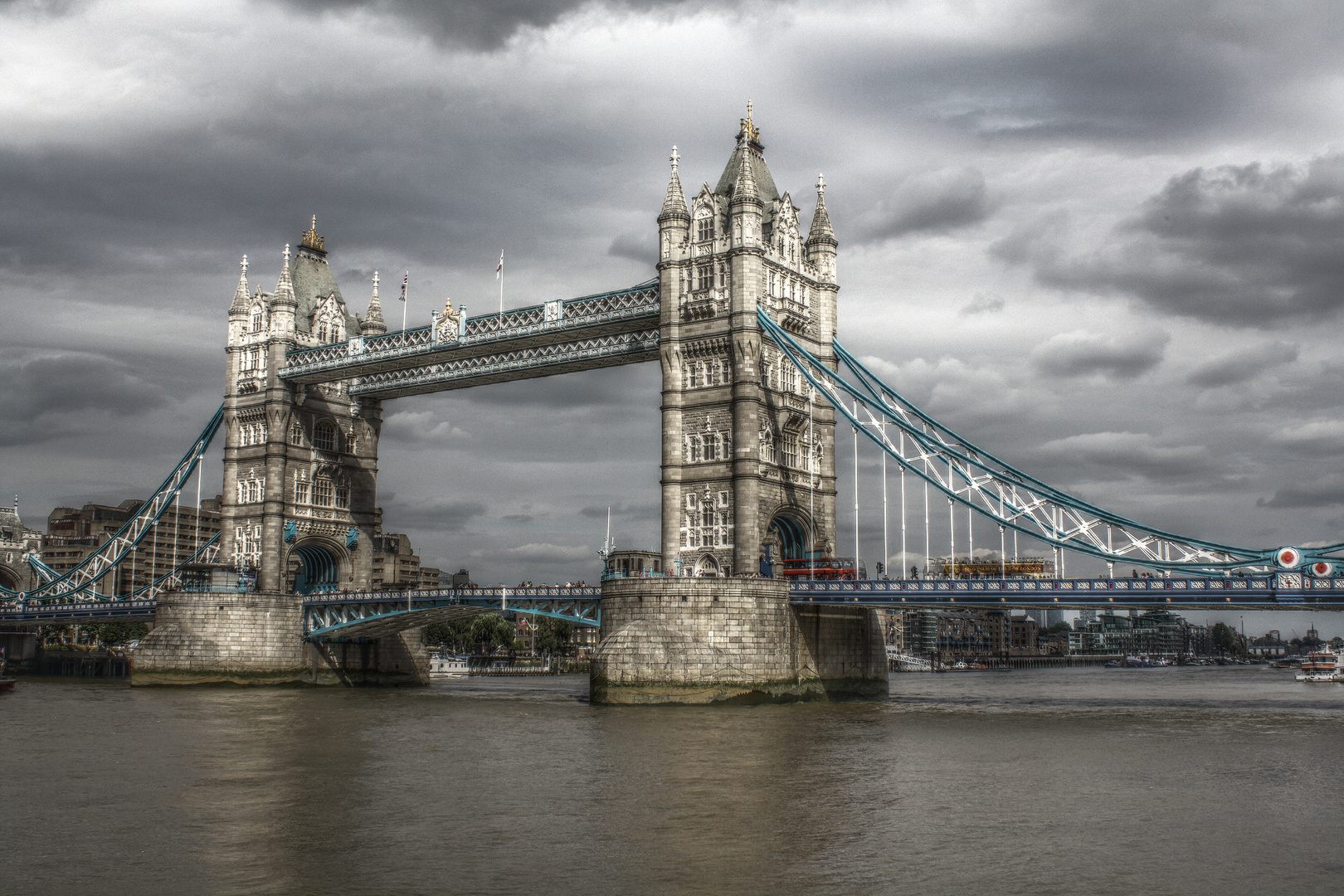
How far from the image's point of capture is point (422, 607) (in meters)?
76.9

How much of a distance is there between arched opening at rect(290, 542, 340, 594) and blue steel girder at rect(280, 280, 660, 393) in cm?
1301

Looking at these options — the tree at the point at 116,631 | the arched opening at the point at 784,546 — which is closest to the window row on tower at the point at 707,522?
the arched opening at the point at 784,546

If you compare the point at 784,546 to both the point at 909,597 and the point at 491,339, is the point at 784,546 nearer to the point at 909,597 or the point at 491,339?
the point at 909,597

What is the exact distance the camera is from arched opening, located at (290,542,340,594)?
90562mm

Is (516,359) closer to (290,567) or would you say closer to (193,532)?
(290,567)

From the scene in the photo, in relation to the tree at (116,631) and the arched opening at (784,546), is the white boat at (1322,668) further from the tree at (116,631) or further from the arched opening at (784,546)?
the tree at (116,631)

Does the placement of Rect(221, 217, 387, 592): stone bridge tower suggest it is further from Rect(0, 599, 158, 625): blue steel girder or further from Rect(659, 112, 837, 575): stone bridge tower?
Rect(659, 112, 837, 575): stone bridge tower

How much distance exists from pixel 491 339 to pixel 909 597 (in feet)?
107

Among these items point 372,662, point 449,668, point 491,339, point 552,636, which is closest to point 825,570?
point 491,339

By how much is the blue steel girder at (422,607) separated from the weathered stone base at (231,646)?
151 centimetres

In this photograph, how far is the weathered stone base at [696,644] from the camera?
2185 inches

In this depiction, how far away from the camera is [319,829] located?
26.2 meters

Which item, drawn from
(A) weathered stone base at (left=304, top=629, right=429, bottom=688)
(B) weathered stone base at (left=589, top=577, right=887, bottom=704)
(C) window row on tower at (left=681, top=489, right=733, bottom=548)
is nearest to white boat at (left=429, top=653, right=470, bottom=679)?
(A) weathered stone base at (left=304, top=629, right=429, bottom=688)

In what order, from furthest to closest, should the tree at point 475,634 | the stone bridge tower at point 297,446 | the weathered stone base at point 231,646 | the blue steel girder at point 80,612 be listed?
the tree at point 475,634 < the blue steel girder at point 80,612 < the stone bridge tower at point 297,446 < the weathered stone base at point 231,646
